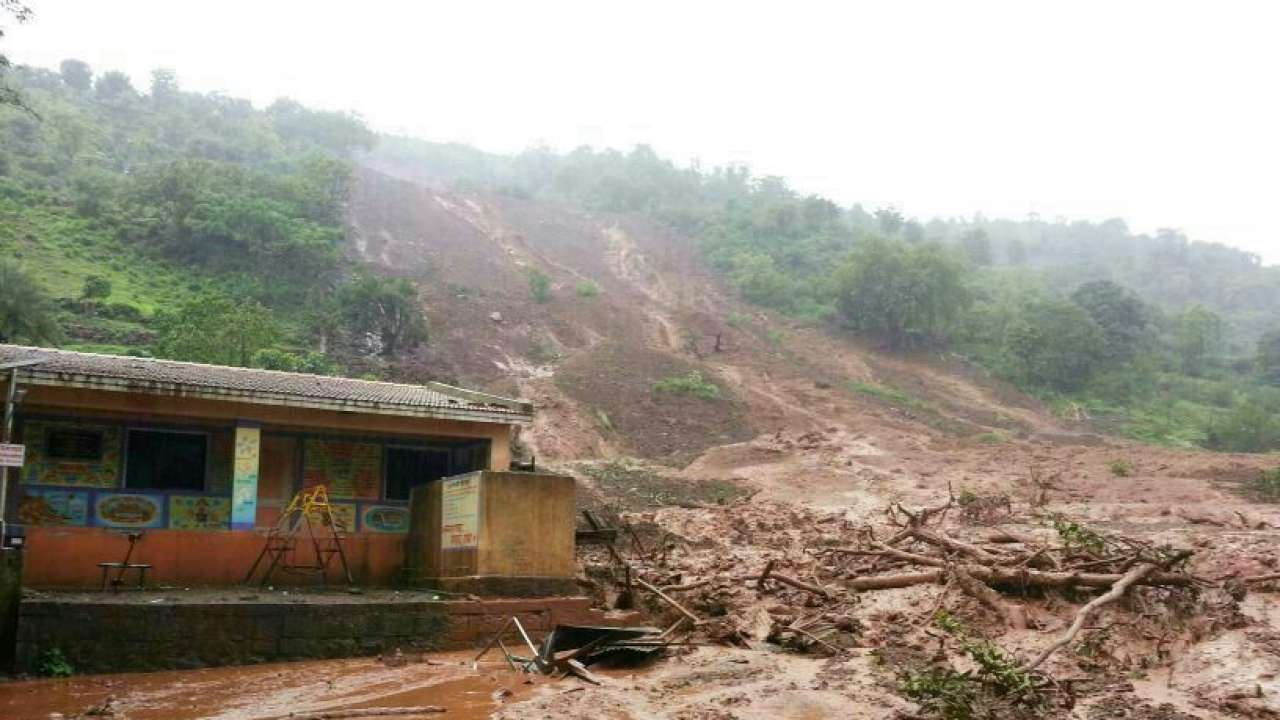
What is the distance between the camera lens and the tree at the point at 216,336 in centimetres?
2462

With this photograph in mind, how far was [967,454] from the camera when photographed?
90.0 feet

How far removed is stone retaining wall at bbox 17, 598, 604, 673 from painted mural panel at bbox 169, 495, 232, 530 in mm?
2942

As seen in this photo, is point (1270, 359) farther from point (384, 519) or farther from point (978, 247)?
point (384, 519)

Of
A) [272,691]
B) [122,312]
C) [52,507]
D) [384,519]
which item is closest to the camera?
[272,691]

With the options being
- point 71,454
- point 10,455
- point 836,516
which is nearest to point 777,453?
point 836,516

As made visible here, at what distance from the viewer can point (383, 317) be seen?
115ft

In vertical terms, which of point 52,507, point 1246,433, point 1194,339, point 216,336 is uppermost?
point 1194,339

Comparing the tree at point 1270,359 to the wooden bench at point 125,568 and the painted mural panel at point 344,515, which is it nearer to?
the painted mural panel at point 344,515

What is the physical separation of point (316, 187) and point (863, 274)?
84.4 feet

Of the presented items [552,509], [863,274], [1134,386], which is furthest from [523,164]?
[552,509]

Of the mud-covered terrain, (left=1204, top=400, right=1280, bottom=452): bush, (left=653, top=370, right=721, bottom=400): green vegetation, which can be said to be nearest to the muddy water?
the mud-covered terrain

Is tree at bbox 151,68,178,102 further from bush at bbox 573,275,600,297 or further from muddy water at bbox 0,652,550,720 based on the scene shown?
muddy water at bbox 0,652,550,720

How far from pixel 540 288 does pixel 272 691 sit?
3742cm

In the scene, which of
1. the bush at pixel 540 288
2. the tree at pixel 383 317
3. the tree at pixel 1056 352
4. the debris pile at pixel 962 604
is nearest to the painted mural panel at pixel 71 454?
the debris pile at pixel 962 604
